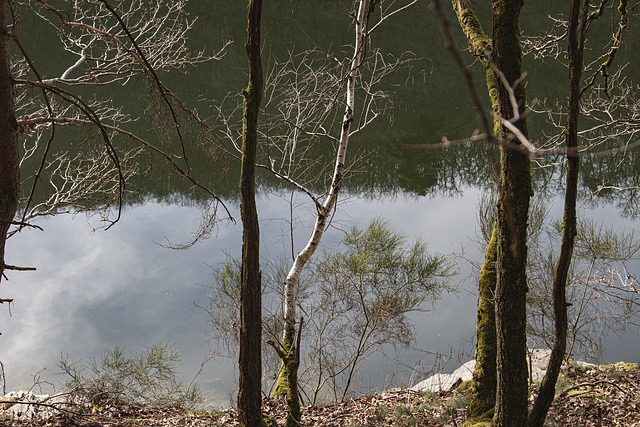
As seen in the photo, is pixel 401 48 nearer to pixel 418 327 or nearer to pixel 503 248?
pixel 418 327

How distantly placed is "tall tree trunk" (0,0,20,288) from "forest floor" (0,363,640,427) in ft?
7.25

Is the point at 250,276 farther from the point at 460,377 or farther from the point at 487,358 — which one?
the point at 460,377

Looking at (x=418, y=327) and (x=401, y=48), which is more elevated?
(x=401, y=48)

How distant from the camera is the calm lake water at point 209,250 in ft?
28.7

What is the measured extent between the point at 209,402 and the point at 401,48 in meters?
15.8

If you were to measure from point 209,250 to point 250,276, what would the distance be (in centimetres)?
822

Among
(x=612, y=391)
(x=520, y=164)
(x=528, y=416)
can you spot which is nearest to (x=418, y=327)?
(x=612, y=391)

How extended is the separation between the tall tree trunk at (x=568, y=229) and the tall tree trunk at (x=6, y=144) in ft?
8.36

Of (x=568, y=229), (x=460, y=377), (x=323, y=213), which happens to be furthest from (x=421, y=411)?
(x=568, y=229)

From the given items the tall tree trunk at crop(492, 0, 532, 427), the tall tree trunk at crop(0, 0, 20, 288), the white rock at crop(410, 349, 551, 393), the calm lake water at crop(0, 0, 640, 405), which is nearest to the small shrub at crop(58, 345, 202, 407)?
the calm lake water at crop(0, 0, 640, 405)

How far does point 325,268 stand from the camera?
9461mm

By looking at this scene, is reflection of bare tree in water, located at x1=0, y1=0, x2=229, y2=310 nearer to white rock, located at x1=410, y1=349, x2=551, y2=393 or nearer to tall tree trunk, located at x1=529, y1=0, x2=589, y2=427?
tall tree trunk, located at x1=529, y1=0, x2=589, y2=427

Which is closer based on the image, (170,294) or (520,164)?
(520,164)

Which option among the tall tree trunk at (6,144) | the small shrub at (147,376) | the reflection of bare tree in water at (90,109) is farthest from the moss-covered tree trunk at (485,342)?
the small shrub at (147,376)
